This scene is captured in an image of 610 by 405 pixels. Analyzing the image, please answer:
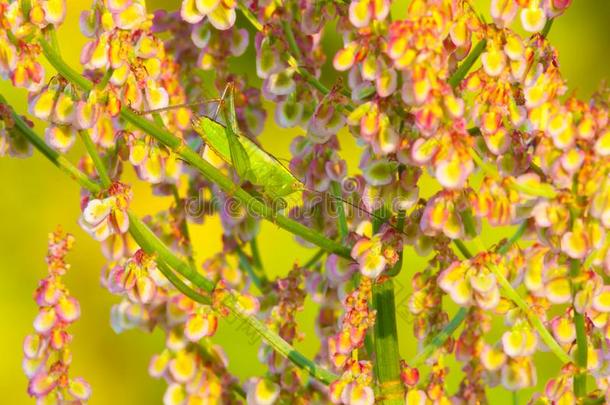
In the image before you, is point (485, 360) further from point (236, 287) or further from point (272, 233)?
point (272, 233)

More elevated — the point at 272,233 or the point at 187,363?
the point at 272,233

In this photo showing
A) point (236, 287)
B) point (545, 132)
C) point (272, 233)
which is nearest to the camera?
point (545, 132)

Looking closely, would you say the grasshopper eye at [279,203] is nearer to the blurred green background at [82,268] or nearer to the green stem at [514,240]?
the green stem at [514,240]

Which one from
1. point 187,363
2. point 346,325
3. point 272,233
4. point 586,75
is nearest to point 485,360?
point 346,325

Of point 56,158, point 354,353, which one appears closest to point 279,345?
point 354,353

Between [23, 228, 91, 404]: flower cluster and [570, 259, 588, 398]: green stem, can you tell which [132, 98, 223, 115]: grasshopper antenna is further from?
[570, 259, 588, 398]: green stem

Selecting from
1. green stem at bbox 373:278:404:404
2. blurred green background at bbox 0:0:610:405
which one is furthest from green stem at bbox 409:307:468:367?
blurred green background at bbox 0:0:610:405
